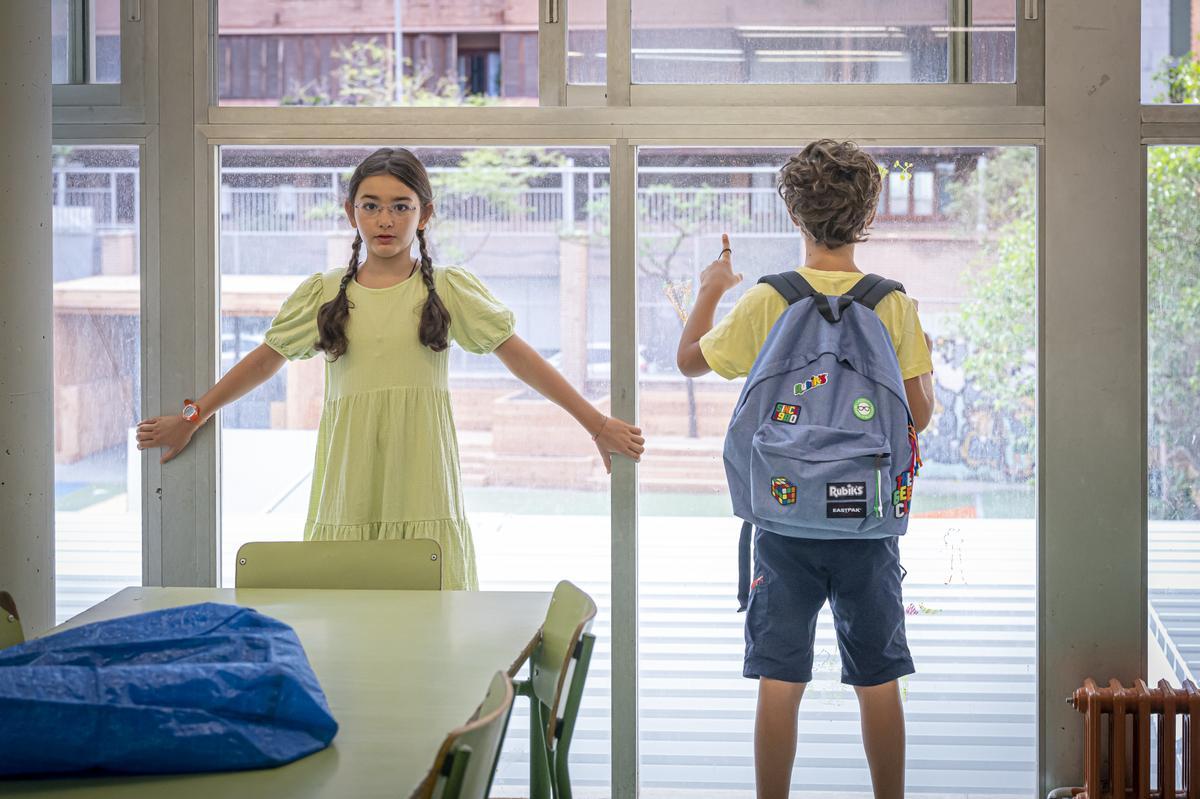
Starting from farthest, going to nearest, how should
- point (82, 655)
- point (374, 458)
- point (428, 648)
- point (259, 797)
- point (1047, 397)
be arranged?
point (1047, 397) → point (374, 458) → point (428, 648) → point (82, 655) → point (259, 797)

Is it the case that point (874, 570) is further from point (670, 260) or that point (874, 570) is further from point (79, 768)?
point (79, 768)

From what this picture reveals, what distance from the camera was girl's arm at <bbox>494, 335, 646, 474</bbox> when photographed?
116 inches

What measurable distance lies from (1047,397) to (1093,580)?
456mm

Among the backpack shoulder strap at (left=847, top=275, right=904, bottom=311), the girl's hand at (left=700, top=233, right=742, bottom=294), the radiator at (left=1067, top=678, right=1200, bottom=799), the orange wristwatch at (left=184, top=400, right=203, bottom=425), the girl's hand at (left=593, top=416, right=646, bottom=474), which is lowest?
the radiator at (left=1067, top=678, right=1200, bottom=799)

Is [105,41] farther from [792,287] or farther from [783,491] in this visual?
[783,491]

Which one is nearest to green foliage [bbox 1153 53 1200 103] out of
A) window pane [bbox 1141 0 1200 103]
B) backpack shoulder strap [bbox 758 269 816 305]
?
window pane [bbox 1141 0 1200 103]

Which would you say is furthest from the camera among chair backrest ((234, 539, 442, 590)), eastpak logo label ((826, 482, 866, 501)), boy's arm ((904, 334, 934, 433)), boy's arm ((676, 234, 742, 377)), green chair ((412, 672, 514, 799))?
boy's arm ((676, 234, 742, 377))

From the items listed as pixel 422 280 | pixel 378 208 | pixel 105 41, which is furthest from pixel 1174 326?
pixel 105 41

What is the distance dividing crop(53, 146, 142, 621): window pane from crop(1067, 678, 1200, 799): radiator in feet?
7.69

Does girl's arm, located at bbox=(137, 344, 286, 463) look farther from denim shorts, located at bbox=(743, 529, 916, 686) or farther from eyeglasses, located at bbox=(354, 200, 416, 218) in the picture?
denim shorts, located at bbox=(743, 529, 916, 686)

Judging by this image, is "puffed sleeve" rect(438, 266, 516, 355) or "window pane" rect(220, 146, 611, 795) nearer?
"puffed sleeve" rect(438, 266, 516, 355)

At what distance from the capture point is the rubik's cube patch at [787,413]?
8.10 ft

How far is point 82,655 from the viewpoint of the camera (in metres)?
1.63

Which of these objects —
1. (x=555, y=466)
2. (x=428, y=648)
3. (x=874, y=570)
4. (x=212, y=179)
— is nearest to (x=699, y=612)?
(x=555, y=466)
